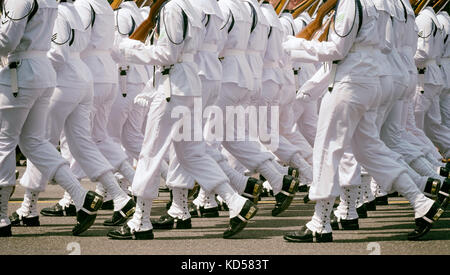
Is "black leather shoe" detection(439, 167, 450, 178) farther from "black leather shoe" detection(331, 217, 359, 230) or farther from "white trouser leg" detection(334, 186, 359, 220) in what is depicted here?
"black leather shoe" detection(331, 217, 359, 230)

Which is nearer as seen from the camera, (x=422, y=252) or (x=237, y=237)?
(x=422, y=252)

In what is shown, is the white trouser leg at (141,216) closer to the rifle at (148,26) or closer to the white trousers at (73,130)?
the white trousers at (73,130)

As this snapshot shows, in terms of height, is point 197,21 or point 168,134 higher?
Answer: point 197,21

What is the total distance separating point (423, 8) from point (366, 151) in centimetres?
458

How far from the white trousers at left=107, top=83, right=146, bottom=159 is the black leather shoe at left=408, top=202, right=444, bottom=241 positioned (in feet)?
Result: 14.0


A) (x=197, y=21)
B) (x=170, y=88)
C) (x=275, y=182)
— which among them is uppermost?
(x=197, y=21)

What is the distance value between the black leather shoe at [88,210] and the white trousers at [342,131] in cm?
187

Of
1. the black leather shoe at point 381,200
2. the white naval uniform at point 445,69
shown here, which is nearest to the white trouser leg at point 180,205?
the black leather shoe at point 381,200

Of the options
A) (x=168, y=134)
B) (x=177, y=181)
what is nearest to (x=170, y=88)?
(x=168, y=134)

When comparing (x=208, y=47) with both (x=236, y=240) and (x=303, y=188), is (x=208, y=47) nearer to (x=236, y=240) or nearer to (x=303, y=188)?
(x=236, y=240)

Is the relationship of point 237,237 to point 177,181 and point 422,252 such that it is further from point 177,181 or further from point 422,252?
point 422,252

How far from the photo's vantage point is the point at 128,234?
8109mm

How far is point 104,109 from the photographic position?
1020 centimetres
